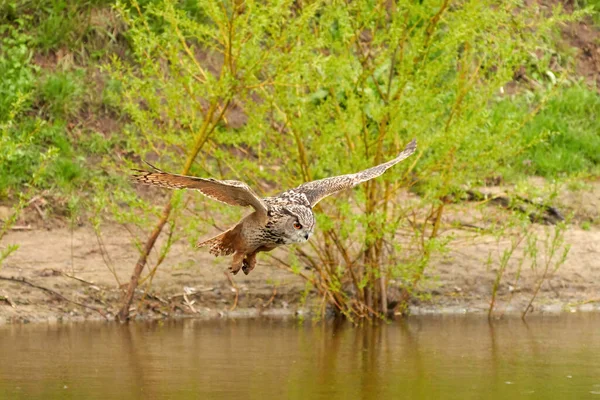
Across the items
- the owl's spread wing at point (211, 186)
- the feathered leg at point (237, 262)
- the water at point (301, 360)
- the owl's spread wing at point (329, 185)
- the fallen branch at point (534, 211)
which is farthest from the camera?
the fallen branch at point (534, 211)

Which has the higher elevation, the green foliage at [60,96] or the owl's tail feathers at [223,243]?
the green foliage at [60,96]

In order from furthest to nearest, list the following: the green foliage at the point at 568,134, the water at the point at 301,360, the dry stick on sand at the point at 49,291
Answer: the green foliage at the point at 568,134 → the dry stick on sand at the point at 49,291 → the water at the point at 301,360

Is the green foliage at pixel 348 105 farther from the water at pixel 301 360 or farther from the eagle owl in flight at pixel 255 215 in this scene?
the eagle owl in flight at pixel 255 215

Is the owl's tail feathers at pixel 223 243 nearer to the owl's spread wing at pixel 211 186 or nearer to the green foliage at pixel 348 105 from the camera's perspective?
the owl's spread wing at pixel 211 186

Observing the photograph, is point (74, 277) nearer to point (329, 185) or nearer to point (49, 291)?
point (49, 291)

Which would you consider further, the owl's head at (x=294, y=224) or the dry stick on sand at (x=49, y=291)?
the dry stick on sand at (x=49, y=291)

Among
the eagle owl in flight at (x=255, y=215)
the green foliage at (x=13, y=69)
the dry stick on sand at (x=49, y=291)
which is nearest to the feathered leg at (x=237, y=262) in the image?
the eagle owl in flight at (x=255, y=215)

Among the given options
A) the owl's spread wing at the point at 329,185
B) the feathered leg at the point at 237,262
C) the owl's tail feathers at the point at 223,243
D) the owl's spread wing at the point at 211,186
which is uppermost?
the owl's spread wing at the point at 329,185

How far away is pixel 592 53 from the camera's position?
18.2 meters

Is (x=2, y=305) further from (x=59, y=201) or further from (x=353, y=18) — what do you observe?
(x=353, y=18)

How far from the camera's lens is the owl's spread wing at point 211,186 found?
25.7 feet

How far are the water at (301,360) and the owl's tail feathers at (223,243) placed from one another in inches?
38.2

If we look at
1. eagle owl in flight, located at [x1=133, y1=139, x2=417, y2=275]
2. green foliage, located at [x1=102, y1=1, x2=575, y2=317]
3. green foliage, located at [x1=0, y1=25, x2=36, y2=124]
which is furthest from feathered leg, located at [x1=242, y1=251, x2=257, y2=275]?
green foliage, located at [x1=0, y1=25, x2=36, y2=124]

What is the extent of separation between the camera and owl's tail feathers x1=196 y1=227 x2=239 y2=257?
356 inches
